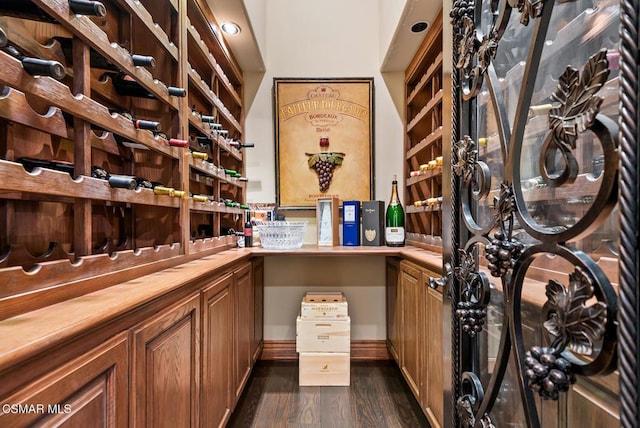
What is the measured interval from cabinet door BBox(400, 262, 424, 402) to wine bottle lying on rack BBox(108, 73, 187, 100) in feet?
4.86

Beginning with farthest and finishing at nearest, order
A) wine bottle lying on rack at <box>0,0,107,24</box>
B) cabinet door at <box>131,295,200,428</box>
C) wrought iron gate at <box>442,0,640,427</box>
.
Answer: cabinet door at <box>131,295,200,428</box>, wine bottle lying on rack at <box>0,0,107,24</box>, wrought iron gate at <box>442,0,640,427</box>

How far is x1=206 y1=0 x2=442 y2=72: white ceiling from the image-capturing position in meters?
1.84

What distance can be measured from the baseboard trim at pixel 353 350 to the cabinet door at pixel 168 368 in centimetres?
149

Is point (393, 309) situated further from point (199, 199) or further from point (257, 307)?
point (199, 199)

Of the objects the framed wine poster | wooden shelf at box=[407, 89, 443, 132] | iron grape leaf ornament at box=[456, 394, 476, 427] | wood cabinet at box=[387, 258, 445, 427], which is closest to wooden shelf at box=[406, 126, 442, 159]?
wooden shelf at box=[407, 89, 443, 132]

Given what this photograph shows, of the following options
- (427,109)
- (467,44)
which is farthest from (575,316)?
(427,109)

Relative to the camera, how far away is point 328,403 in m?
2.05

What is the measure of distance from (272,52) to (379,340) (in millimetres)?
2488

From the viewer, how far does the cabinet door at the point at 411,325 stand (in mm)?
1810

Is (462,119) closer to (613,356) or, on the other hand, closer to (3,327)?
(613,356)

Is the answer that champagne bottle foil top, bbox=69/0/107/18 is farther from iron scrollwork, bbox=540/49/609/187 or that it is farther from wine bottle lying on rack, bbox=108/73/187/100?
iron scrollwork, bbox=540/49/609/187

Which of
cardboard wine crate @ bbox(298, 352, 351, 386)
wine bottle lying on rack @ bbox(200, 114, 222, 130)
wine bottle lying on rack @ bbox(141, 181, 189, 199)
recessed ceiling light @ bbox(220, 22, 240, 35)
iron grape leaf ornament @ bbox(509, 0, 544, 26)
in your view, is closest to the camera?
iron grape leaf ornament @ bbox(509, 0, 544, 26)

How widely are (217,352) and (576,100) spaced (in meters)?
1.51

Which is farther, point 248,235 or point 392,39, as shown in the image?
point 248,235
